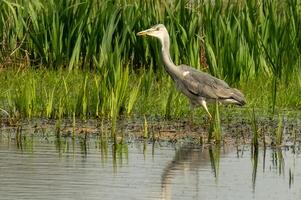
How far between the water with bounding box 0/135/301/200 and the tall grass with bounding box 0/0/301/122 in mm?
2960

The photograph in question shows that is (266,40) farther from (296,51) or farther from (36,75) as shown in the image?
(36,75)

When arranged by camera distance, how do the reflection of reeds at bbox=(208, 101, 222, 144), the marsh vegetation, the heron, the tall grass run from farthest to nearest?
the tall grass → the marsh vegetation → the heron → the reflection of reeds at bbox=(208, 101, 222, 144)

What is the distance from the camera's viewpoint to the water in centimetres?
820

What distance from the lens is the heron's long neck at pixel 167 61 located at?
12.9 m

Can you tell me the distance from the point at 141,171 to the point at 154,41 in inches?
232

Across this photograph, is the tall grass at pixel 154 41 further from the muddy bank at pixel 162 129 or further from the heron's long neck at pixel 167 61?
the muddy bank at pixel 162 129

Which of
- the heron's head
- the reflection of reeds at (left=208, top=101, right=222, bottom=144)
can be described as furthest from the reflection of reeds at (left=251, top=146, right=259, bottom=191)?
the heron's head

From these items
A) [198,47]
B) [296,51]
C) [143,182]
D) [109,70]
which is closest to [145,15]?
[198,47]

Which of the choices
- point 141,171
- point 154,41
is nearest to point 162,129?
point 141,171

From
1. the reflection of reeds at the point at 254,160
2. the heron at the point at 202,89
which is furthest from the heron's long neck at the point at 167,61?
the reflection of reeds at the point at 254,160

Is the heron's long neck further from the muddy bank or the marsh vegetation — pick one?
the muddy bank

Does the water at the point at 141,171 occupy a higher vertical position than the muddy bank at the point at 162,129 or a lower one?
lower

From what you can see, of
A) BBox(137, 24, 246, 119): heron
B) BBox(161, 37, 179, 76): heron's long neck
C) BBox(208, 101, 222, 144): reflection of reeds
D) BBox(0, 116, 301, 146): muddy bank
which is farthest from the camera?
BBox(161, 37, 179, 76): heron's long neck

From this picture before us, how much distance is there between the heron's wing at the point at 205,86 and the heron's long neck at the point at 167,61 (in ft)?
0.71
